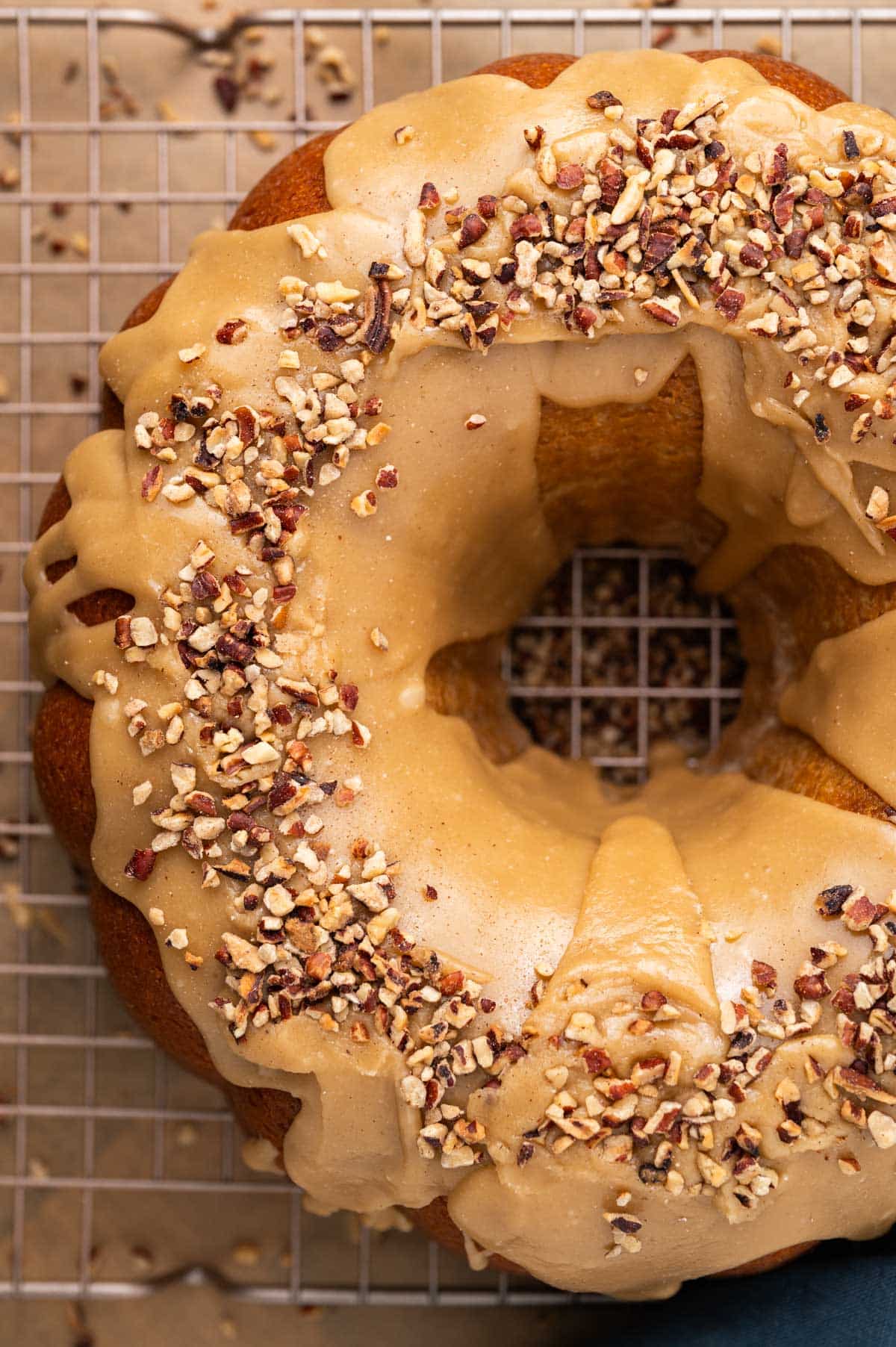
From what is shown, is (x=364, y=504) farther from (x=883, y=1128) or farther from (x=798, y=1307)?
(x=798, y=1307)

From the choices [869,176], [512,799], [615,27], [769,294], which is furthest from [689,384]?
[615,27]

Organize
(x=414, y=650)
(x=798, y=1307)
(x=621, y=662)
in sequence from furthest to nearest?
(x=621, y=662)
(x=798, y=1307)
(x=414, y=650)

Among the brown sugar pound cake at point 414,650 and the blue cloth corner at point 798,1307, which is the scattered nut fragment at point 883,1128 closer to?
the brown sugar pound cake at point 414,650

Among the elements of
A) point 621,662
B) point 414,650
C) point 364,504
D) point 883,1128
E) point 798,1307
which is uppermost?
point 364,504

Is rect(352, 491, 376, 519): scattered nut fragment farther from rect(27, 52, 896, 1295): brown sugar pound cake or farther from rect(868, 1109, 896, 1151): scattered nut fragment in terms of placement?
rect(868, 1109, 896, 1151): scattered nut fragment

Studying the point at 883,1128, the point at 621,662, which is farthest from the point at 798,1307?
the point at 621,662

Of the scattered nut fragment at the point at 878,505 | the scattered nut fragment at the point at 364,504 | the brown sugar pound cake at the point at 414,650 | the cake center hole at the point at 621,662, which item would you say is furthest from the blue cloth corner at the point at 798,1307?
the scattered nut fragment at the point at 364,504

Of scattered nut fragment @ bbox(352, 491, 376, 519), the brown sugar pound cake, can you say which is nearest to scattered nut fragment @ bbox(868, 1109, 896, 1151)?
Result: the brown sugar pound cake

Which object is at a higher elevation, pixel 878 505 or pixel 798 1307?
pixel 878 505
